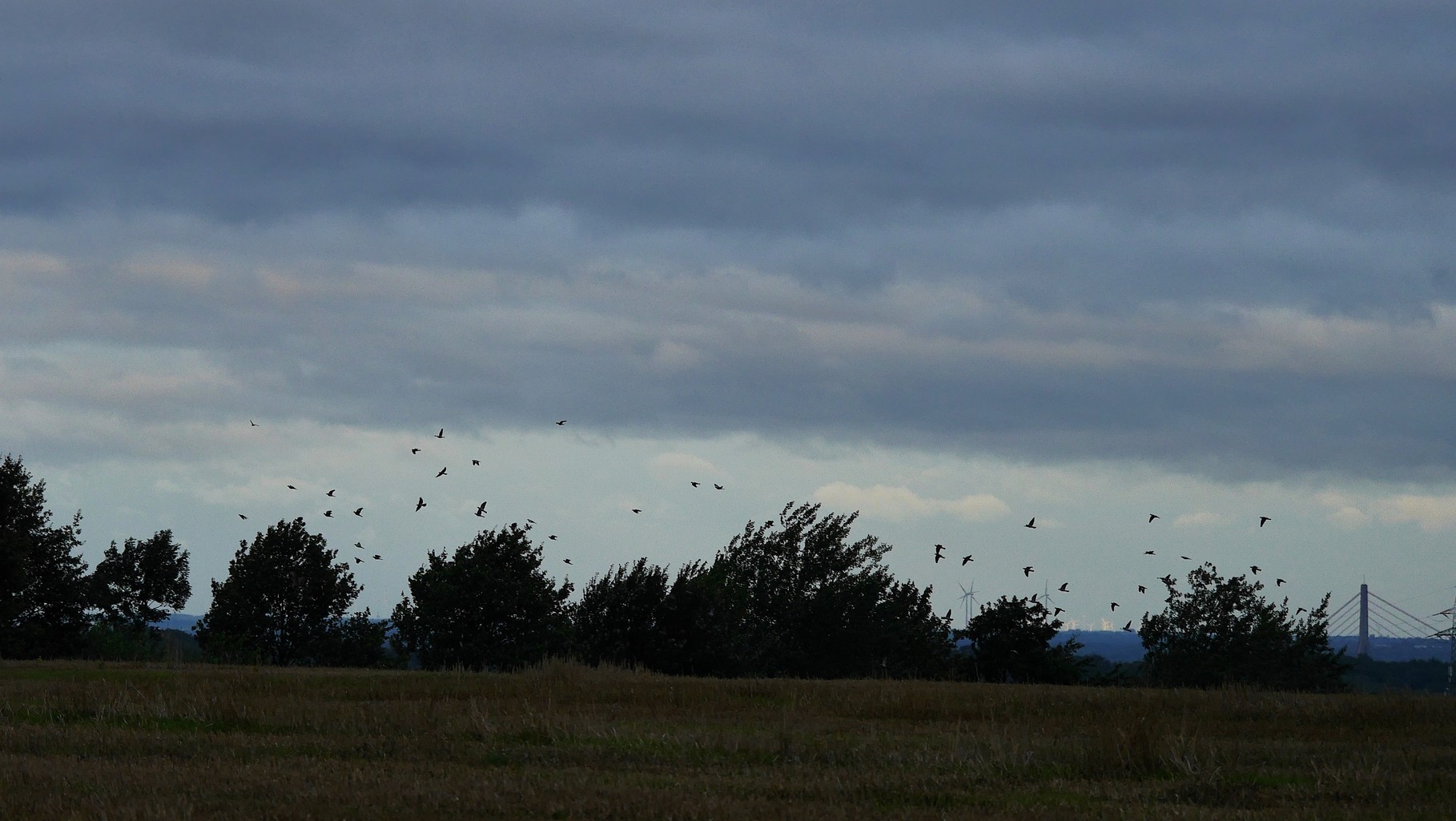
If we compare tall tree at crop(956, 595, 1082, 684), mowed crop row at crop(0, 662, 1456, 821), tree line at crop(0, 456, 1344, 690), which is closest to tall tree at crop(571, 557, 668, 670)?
tree line at crop(0, 456, 1344, 690)

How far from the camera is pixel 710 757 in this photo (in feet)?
65.3

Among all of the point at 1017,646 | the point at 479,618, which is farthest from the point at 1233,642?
the point at 479,618

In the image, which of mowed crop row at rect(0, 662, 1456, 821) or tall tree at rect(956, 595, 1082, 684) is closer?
mowed crop row at rect(0, 662, 1456, 821)

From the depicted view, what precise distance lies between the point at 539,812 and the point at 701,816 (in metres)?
1.97

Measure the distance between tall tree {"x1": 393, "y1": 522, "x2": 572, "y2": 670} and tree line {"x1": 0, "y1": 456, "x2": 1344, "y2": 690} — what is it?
0.37 ft

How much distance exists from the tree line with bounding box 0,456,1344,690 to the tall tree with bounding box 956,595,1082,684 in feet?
0.35

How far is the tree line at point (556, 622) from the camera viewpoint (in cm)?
7850

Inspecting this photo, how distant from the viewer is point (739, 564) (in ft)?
343

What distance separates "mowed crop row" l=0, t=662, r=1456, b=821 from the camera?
1512cm

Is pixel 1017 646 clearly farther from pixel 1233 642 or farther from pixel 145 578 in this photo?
pixel 145 578

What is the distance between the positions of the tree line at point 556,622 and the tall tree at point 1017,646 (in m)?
0.11

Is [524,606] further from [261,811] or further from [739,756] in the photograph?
[261,811]

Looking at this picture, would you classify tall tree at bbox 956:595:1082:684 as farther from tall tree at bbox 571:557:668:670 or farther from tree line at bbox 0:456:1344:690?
A: tall tree at bbox 571:557:668:670

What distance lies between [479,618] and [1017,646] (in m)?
33.4
